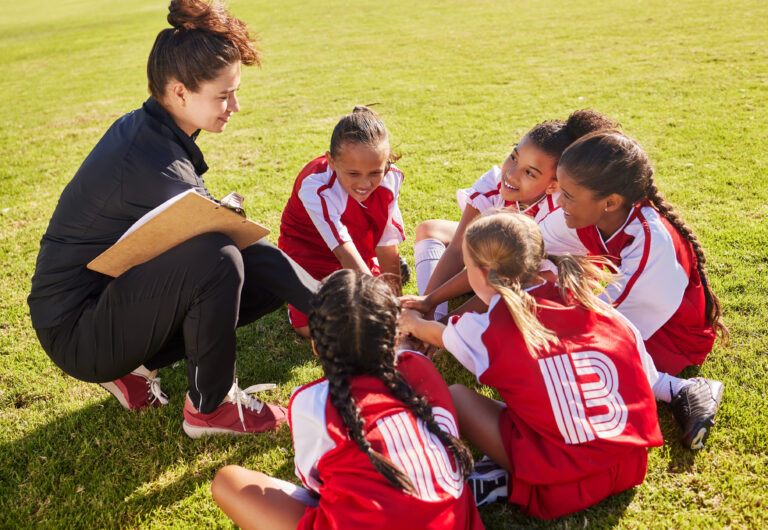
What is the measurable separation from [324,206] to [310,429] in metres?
1.73

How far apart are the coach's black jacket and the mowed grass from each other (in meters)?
0.78

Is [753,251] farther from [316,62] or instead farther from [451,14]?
[451,14]

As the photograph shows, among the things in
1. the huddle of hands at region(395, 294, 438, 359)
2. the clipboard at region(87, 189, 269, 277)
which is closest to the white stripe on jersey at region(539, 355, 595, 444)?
the huddle of hands at region(395, 294, 438, 359)

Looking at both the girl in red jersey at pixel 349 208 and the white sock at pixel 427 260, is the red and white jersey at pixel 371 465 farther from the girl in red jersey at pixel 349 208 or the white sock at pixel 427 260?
the white sock at pixel 427 260

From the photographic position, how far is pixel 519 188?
3.27m

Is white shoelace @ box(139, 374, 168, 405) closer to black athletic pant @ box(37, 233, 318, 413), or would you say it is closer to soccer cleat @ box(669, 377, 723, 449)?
black athletic pant @ box(37, 233, 318, 413)

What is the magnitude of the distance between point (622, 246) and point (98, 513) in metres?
2.66

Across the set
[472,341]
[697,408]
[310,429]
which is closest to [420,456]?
[310,429]

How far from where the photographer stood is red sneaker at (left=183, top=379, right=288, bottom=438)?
108 inches

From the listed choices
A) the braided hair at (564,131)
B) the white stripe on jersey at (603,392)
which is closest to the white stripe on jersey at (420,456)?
the white stripe on jersey at (603,392)

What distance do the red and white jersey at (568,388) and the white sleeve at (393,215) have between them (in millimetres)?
1572

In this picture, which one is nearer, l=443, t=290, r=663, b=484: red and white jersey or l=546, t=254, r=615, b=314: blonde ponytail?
l=443, t=290, r=663, b=484: red and white jersey

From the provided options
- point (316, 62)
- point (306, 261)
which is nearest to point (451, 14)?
point (316, 62)

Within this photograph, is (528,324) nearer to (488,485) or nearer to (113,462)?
(488,485)
